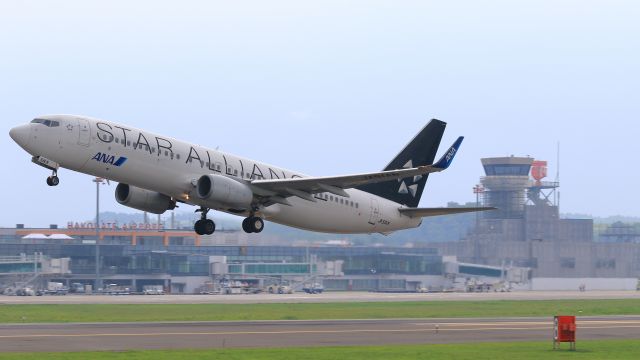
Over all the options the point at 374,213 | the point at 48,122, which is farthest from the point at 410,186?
the point at 48,122

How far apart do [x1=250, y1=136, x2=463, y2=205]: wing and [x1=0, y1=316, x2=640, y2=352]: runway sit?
806 centimetres

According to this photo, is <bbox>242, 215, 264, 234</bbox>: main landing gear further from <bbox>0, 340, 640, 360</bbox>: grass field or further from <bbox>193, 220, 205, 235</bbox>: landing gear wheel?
<bbox>0, 340, 640, 360</bbox>: grass field

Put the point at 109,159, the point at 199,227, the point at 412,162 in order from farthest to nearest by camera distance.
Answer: the point at 412,162 < the point at 199,227 < the point at 109,159

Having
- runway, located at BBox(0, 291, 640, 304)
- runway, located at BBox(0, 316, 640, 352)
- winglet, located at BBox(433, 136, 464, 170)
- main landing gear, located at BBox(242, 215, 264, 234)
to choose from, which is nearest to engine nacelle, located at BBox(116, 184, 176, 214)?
main landing gear, located at BBox(242, 215, 264, 234)

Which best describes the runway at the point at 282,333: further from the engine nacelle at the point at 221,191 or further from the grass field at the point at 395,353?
the engine nacelle at the point at 221,191

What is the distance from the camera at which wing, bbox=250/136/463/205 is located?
59219mm

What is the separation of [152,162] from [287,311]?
32017mm

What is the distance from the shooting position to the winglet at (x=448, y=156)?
59034 millimetres

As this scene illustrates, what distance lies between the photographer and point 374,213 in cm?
7050

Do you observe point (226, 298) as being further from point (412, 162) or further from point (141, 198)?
point (141, 198)

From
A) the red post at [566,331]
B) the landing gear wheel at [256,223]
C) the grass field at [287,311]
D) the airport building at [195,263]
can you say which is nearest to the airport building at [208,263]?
the airport building at [195,263]

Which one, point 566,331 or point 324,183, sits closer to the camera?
point 566,331

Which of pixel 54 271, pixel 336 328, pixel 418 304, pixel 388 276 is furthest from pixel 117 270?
pixel 336 328

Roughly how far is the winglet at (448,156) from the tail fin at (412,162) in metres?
11.7
